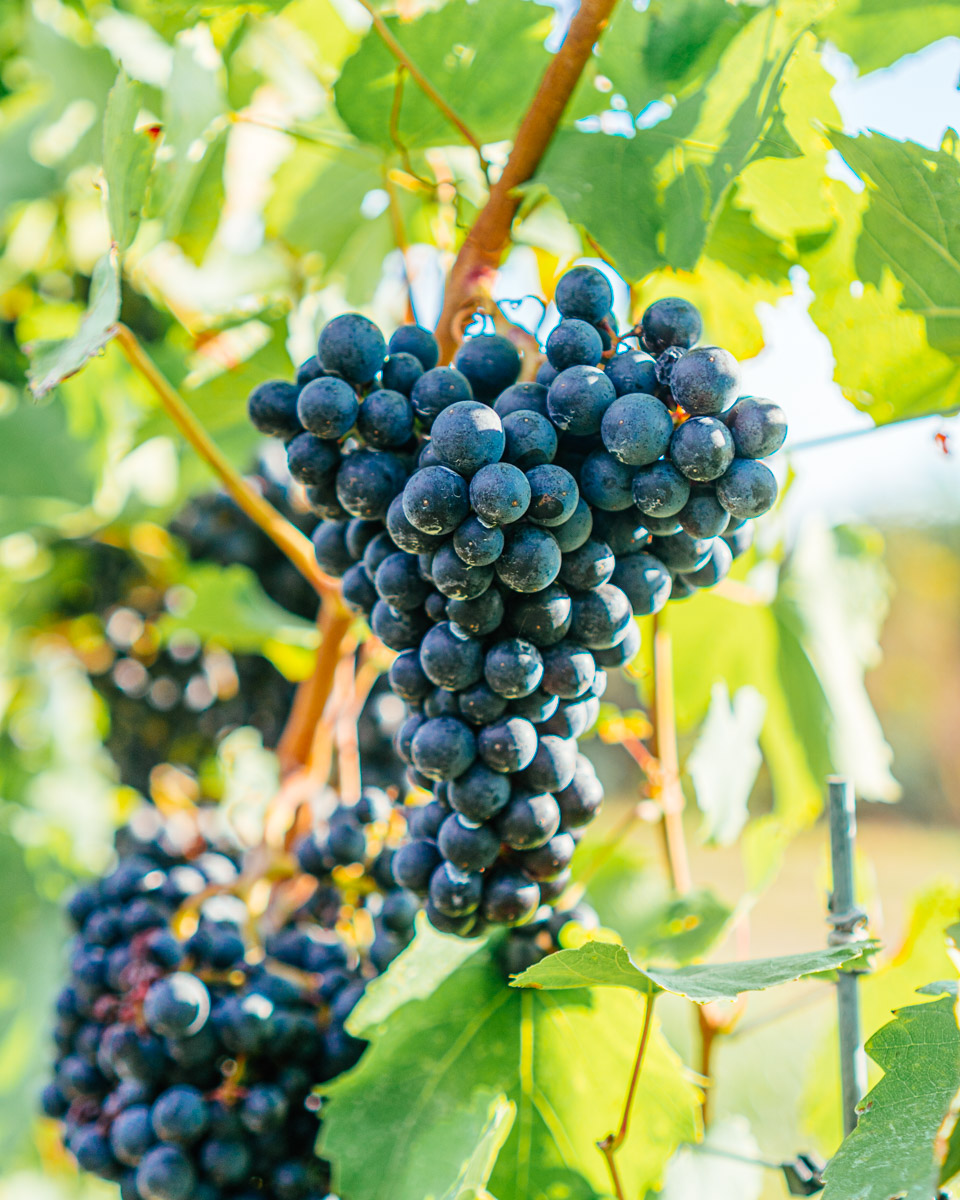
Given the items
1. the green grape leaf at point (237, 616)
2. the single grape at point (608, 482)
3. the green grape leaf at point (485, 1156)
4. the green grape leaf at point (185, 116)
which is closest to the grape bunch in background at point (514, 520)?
the single grape at point (608, 482)

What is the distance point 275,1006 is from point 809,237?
0.59 meters

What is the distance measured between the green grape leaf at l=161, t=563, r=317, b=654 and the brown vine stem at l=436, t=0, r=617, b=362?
35cm

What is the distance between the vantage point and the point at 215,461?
0.65 m

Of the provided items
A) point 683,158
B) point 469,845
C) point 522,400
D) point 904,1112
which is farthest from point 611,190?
point 904,1112

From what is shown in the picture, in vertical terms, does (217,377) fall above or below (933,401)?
below

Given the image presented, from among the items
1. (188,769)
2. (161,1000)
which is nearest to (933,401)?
(161,1000)

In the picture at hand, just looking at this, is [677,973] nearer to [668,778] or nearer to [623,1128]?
[623,1128]

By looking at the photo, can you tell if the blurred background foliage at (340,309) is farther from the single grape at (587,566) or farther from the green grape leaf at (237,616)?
the single grape at (587,566)

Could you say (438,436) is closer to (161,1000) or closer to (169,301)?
(161,1000)

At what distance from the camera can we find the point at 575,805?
484 mm

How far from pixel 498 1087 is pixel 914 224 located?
0.53 metres

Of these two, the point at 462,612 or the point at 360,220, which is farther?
the point at 360,220

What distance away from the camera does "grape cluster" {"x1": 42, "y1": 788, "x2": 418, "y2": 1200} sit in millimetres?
562

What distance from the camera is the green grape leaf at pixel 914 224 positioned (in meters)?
0.46
